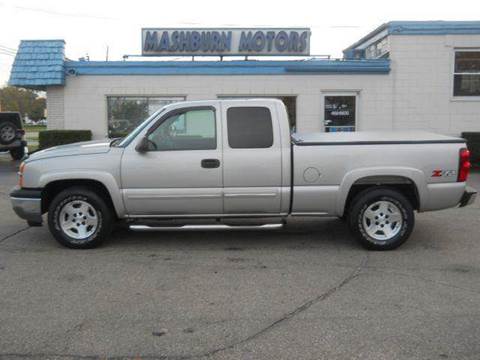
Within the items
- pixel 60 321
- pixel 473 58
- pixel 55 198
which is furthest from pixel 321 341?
pixel 473 58

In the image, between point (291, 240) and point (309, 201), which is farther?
point (291, 240)

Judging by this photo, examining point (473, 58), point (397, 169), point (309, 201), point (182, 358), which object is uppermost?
point (473, 58)

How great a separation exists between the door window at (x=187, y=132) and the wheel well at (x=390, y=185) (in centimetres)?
183

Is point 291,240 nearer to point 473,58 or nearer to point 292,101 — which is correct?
point 292,101

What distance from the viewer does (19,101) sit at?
87.8 metres

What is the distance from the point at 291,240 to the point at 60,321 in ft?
11.5

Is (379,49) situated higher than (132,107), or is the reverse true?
(379,49)

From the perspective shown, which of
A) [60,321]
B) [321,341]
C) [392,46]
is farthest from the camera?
[392,46]

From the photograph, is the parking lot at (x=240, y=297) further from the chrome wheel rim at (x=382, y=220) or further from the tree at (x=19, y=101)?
the tree at (x=19, y=101)

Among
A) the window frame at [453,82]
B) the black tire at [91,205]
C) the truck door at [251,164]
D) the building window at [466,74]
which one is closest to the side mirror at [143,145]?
the black tire at [91,205]

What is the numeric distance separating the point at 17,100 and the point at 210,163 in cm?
8953

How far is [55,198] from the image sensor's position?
21.7 feet

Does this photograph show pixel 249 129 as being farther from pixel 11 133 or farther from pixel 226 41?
pixel 11 133

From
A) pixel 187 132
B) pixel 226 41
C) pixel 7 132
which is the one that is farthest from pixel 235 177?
pixel 7 132
